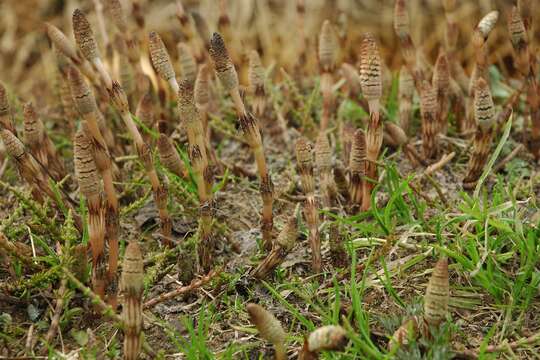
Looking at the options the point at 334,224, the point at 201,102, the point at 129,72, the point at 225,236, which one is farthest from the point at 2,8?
the point at 334,224

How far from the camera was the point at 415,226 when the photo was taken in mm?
1986

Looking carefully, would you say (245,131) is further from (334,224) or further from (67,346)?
(67,346)

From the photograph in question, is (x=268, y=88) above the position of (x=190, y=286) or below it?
above

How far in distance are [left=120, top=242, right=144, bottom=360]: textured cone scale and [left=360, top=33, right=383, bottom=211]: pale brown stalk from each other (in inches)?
33.8

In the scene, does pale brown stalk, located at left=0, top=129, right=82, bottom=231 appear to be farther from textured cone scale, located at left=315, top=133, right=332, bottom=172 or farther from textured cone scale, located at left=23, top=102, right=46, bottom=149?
textured cone scale, located at left=315, top=133, right=332, bottom=172

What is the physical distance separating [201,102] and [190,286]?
0.73m

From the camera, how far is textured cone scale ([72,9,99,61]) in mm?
1827

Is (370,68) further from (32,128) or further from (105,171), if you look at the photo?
(32,128)

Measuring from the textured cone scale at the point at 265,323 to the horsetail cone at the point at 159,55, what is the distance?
0.83 metres

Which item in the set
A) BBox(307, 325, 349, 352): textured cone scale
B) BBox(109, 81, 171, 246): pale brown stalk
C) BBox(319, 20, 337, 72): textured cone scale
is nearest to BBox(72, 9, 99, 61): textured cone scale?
BBox(109, 81, 171, 246): pale brown stalk

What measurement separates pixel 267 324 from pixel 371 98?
2.63 ft

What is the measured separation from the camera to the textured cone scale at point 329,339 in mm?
1397

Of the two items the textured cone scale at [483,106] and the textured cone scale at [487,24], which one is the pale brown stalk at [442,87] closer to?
the textured cone scale at [487,24]

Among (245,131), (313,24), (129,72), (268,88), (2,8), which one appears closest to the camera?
(245,131)
